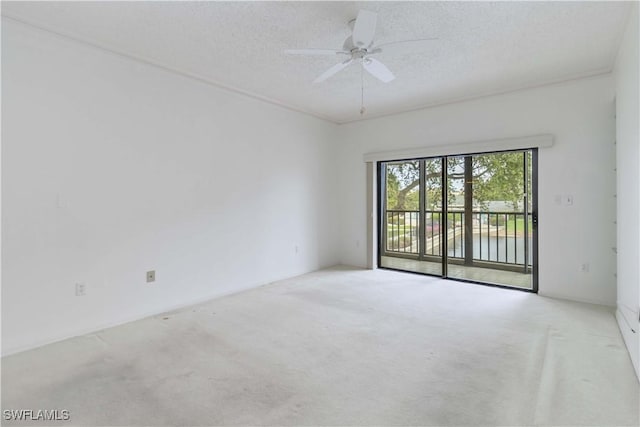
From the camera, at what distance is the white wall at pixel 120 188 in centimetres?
251

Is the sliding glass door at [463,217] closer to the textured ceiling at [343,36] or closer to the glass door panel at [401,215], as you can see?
the glass door panel at [401,215]

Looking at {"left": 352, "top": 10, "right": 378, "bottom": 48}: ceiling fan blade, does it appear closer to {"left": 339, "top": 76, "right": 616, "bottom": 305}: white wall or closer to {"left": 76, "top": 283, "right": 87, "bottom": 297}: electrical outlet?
{"left": 339, "top": 76, "right": 616, "bottom": 305}: white wall

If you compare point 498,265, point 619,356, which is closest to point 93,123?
point 619,356

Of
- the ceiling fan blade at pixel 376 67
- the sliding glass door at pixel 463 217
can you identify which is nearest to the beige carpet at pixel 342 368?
the sliding glass door at pixel 463 217

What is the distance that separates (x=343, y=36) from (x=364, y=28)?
0.53m

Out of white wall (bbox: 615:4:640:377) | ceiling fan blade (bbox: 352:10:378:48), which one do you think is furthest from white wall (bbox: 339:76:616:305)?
ceiling fan blade (bbox: 352:10:378:48)

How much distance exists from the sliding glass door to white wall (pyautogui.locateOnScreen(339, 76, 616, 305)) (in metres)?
0.21

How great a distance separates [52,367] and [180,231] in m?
1.56

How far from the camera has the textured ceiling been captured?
2.33 metres

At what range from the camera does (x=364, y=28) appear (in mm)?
2213

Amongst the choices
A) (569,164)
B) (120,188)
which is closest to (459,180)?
(569,164)

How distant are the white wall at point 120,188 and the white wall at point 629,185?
358cm

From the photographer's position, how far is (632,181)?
2.38 metres

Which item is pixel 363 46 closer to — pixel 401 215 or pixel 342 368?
pixel 342 368
